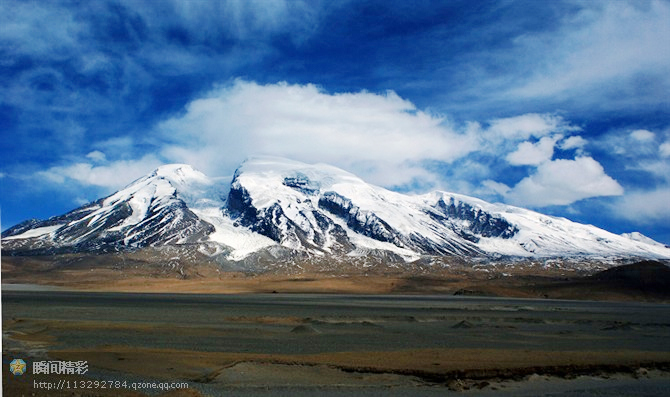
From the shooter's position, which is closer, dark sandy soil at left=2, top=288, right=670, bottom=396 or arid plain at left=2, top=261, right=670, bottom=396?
dark sandy soil at left=2, top=288, right=670, bottom=396

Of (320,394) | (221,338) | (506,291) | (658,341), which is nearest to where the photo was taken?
(320,394)

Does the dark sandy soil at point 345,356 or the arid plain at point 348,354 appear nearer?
the dark sandy soil at point 345,356

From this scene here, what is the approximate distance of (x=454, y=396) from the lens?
21.8 meters

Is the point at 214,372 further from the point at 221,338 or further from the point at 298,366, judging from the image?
the point at 221,338

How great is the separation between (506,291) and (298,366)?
5000 inches

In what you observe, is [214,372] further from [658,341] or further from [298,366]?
[658,341]

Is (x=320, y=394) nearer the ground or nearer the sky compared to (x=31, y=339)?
nearer the ground

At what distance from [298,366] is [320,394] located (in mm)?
5432

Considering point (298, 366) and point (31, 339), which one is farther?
point (31, 339)

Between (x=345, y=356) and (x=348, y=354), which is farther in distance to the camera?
(x=348, y=354)

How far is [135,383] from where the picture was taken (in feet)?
73.2

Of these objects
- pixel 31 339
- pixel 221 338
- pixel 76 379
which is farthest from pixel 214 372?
pixel 31 339

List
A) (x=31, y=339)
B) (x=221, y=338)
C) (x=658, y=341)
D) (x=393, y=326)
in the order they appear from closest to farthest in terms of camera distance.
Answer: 1. (x=31, y=339)
2. (x=221, y=338)
3. (x=658, y=341)
4. (x=393, y=326)

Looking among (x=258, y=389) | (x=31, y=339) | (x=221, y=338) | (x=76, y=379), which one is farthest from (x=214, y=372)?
(x=31, y=339)
